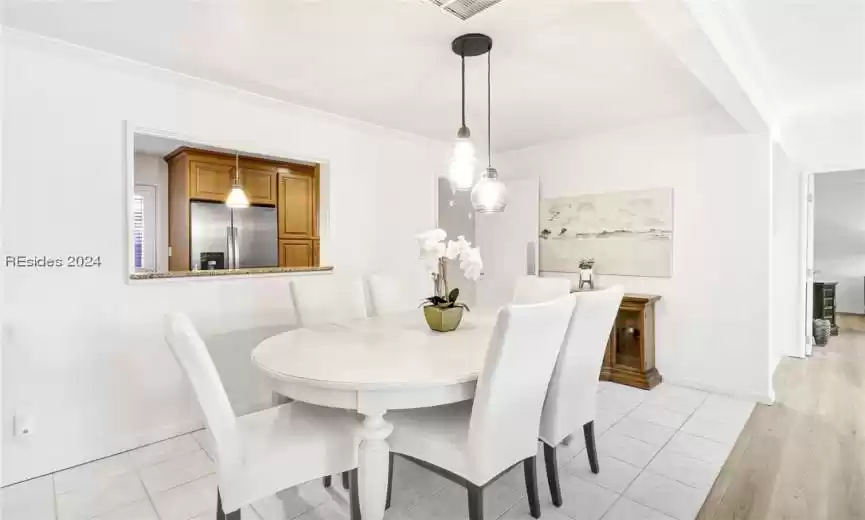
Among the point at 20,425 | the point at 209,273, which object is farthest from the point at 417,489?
the point at 20,425

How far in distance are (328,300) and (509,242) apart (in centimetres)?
254

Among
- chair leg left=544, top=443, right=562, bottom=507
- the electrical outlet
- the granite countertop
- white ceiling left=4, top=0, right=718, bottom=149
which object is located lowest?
chair leg left=544, top=443, right=562, bottom=507

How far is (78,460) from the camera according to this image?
2.39 m

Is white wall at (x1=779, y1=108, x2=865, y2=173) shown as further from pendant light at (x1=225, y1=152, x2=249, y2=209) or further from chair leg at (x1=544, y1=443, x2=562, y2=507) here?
pendant light at (x1=225, y1=152, x2=249, y2=209)

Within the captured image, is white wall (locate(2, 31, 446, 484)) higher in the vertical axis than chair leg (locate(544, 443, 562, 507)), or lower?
higher

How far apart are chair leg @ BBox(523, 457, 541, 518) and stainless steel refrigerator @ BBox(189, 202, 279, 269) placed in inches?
150

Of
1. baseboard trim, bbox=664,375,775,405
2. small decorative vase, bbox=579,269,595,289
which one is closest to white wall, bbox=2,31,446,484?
small decorative vase, bbox=579,269,595,289

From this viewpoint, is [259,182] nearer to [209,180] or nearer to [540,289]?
[209,180]

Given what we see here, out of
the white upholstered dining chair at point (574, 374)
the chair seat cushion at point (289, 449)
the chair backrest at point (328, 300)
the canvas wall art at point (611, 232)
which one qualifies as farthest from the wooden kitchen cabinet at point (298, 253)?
the white upholstered dining chair at point (574, 374)

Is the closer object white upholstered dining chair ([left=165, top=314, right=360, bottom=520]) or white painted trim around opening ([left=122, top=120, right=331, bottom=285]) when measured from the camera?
white upholstered dining chair ([left=165, top=314, right=360, bottom=520])

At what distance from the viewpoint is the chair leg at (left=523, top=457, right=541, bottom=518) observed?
185cm

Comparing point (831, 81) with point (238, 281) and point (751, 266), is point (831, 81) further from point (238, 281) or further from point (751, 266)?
point (238, 281)

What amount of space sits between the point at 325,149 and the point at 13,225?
6.33ft

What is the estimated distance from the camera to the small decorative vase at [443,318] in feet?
7.54
